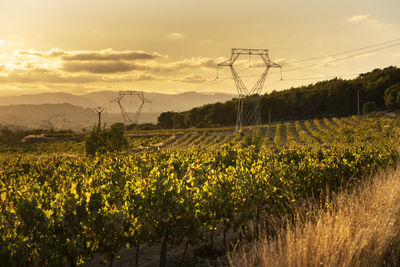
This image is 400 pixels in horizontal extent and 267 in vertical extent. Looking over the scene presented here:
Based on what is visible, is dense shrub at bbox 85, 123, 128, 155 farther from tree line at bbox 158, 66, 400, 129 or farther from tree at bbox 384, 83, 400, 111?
tree at bbox 384, 83, 400, 111

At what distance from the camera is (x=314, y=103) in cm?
10731

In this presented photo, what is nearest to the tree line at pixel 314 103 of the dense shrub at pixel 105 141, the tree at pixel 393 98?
the tree at pixel 393 98

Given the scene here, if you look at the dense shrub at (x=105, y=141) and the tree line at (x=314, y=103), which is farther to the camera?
the tree line at (x=314, y=103)

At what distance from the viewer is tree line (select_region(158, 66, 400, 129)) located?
102 metres

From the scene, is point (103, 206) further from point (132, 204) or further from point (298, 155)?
point (298, 155)

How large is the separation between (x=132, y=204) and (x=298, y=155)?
13.2 meters

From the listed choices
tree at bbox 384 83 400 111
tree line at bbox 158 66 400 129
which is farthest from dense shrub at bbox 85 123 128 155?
tree at bbox 384 83 400 111

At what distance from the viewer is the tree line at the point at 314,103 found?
102 meters

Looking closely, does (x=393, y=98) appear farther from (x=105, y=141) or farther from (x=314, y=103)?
(x=105, y=141)

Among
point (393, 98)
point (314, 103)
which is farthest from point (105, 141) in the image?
point (314, 103)

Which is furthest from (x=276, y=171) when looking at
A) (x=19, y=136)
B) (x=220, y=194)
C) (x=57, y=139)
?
(x=19, y=136)

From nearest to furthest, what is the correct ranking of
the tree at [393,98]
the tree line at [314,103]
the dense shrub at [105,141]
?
the dense shrub at [105,141] < the tree at [393,98] < the tree line at [314,103]

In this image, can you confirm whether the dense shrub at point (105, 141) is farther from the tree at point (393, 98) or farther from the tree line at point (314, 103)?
the tree at point (393, 98)

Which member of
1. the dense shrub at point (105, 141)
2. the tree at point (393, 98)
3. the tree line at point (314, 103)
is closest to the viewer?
the dense shrub at point (105, 141)
